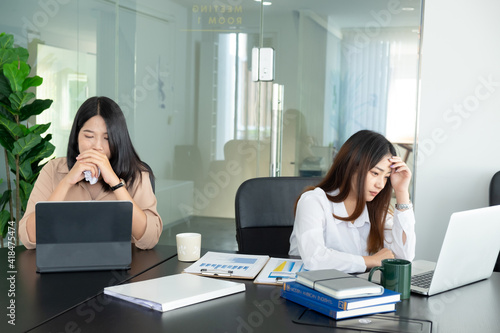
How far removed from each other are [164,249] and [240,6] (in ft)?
6.77

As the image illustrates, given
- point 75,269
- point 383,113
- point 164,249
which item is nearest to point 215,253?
point 164,249

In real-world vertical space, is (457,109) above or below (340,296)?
above

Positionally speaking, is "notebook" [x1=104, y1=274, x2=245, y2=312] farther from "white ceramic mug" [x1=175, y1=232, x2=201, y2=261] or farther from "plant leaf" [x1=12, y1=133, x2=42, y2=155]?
"plant leaf" [x1=12, y1=133, x2=42, y2=155]

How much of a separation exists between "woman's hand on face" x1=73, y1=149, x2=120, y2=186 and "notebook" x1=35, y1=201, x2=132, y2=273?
37cm

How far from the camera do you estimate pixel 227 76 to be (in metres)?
3.68

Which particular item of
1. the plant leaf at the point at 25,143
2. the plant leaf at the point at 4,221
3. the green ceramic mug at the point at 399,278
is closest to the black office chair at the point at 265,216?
the green ceramic mug at the point at 399,278

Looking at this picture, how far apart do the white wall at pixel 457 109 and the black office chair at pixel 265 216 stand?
1386 millimetres

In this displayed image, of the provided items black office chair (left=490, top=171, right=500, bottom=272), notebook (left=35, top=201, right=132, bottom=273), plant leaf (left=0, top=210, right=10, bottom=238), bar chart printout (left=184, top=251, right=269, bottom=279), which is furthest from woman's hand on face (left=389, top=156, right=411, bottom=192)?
plant leaf (left=0, top=210, right=10, bottom=238)

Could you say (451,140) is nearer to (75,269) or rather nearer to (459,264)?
(459,264)

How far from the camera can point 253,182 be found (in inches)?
92.8

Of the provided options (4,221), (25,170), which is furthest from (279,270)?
(4,221)

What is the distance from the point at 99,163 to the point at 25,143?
171cm

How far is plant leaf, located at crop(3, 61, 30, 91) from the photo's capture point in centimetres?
343

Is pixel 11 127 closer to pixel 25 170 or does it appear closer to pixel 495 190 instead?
pixel 25 170
